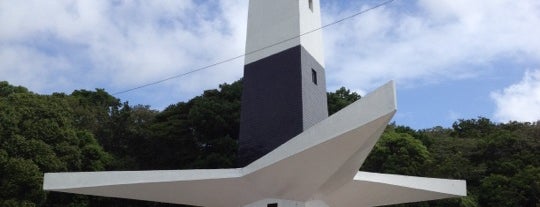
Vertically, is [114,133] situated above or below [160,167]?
above

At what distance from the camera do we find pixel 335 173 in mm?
8922

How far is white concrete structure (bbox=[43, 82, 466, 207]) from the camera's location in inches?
294

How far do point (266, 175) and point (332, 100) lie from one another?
43.7 feet

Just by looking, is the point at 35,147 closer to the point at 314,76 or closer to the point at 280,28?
the point at 280,28

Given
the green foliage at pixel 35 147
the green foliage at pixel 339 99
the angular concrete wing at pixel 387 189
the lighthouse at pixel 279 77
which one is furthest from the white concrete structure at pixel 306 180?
the green foliage at pixel 339 99

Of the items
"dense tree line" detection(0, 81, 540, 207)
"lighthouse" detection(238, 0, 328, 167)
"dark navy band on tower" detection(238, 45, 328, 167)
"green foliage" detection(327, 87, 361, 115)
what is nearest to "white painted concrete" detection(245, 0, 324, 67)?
"lighthouse" detection(238, 0, 328, 167)

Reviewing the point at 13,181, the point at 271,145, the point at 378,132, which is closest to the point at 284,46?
the point at 271,145

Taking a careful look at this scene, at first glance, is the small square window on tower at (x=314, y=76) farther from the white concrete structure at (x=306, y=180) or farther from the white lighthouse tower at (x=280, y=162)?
the white concrete structure at (x=306, y=180)

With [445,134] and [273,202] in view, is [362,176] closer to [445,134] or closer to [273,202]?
[273,202]

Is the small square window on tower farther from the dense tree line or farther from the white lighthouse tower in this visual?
the dense tree line

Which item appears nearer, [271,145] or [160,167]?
[271,145]

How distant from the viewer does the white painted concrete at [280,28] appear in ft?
35.1

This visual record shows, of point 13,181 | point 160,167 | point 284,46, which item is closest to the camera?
point 284,46

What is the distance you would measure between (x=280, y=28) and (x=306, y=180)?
129 inches
